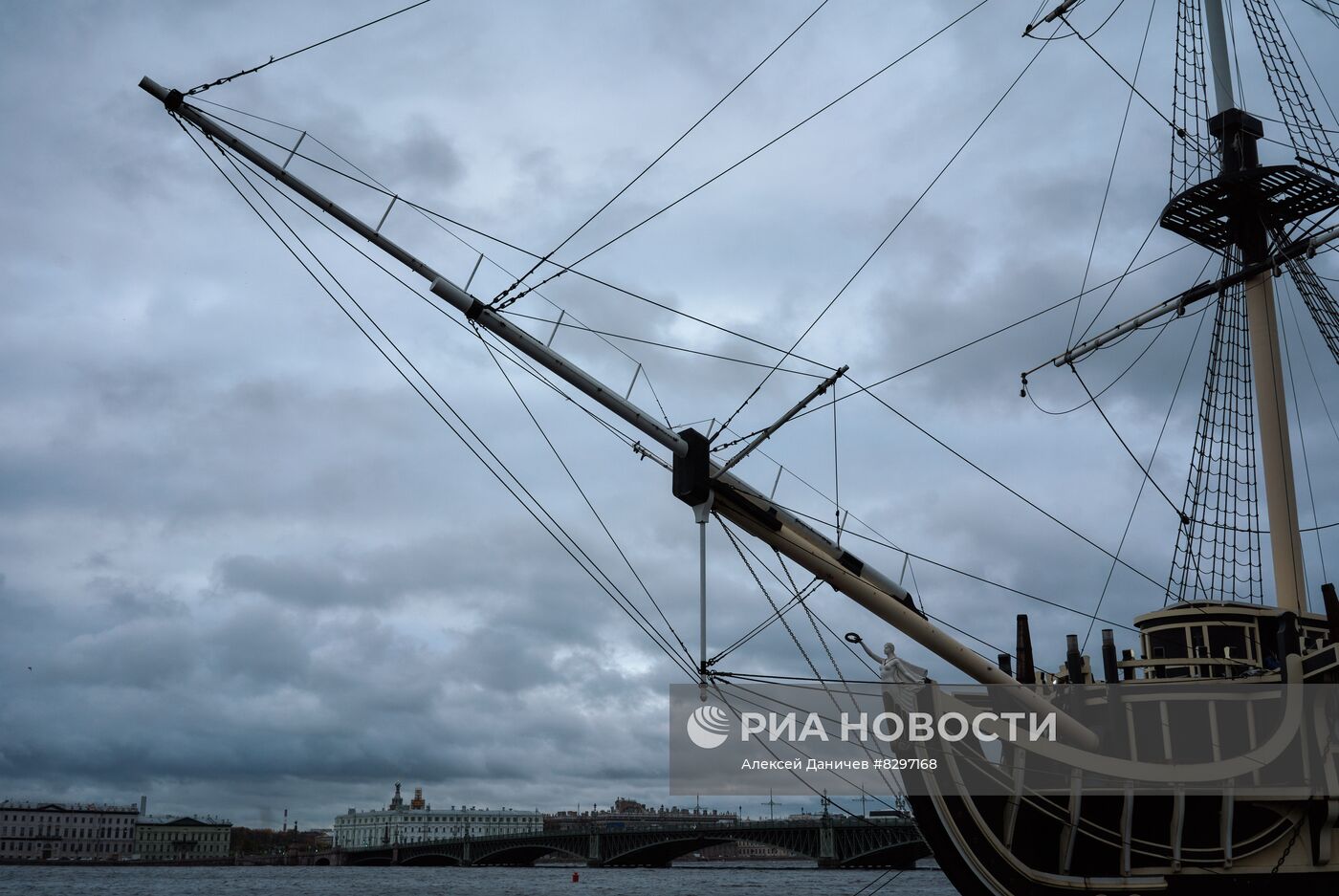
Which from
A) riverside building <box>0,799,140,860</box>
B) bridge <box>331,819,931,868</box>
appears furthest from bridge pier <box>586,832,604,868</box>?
riverside building <box>0,799,140,860</box>

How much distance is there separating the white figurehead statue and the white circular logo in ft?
9.20

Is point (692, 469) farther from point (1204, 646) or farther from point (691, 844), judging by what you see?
point (691, 844)

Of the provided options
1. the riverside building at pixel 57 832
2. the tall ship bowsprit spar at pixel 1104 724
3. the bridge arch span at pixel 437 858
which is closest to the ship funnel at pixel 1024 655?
the tall ship bowsprit spar at pixel 1104 724

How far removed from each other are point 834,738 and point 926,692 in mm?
1809

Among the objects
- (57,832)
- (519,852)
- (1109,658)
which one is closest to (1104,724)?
(1109,658)

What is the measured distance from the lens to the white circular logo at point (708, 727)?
20688 mm

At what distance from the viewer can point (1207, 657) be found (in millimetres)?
22969

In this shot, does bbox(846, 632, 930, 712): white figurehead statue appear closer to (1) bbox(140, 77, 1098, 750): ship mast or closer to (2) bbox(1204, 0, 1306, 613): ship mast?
(1) bbox(140, 77, 1098, 750): ship mast

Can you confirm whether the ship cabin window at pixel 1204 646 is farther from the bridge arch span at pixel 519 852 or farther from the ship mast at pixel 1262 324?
the bridge arch span at pixel 519 852

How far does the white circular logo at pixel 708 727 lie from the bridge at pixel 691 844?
52.2m

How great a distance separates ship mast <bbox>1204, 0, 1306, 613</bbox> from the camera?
28.4 metres

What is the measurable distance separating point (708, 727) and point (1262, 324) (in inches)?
776

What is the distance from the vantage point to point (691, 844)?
124688 millimetres

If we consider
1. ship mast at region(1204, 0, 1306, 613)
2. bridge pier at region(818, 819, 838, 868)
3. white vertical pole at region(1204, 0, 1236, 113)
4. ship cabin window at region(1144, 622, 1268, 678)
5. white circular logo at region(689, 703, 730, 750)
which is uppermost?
white vertical pole at region(1204, 0, 1236, 113)
